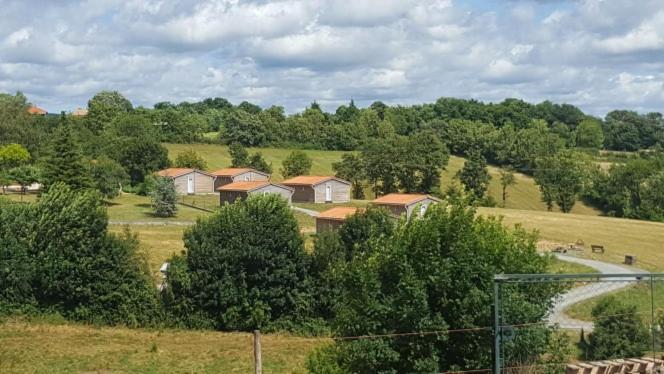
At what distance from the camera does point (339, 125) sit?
139250mm

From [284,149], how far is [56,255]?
92.0 metres

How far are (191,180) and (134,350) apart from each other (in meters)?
58.6

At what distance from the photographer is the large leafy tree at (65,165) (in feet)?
222

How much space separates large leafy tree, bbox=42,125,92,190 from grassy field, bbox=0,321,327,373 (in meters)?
32.9

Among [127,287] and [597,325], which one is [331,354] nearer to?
[597,325]

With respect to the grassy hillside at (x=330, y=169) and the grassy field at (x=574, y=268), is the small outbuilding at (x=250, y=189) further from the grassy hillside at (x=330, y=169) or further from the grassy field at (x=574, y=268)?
the grassy field at (x=574, y=268)

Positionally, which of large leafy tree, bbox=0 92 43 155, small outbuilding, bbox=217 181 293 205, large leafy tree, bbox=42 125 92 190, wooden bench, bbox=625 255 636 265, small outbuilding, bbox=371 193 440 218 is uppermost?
large leafy tree, bbox=0 92 43 155

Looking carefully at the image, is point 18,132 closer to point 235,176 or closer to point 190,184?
point 190,184

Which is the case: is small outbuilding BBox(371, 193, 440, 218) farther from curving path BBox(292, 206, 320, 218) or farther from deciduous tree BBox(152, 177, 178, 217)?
deciduous tree BBox(152, 177, 178, 217)

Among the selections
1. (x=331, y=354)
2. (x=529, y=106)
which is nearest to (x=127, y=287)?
(x=331, y=354)

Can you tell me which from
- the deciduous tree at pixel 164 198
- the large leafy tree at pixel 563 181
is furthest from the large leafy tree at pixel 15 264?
the large leafy tree at pixel 563 181

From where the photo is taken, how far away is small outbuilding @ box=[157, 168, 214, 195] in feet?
287

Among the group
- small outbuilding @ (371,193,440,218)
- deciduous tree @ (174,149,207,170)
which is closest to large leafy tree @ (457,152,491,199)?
small outbuilding @ (371,193,440,218)

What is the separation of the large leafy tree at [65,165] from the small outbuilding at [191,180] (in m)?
18.0
